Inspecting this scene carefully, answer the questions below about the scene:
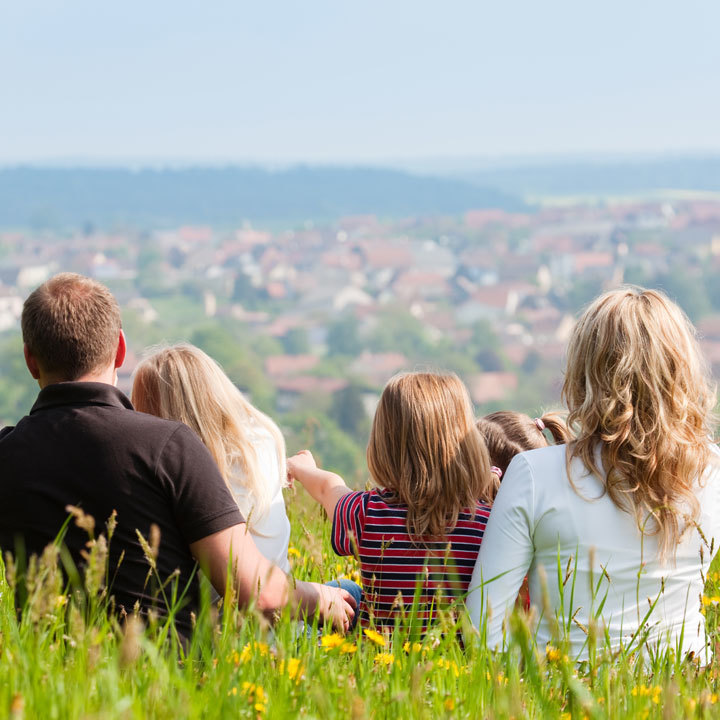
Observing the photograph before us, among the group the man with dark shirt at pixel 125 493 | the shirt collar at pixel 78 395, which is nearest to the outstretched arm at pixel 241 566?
the man with dark shirt at pixel 125 493

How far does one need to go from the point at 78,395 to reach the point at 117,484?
0.76 ft

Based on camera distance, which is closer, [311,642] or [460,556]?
[311,642]

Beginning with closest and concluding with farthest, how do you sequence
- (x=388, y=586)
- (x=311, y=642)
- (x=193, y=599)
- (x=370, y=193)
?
(x=311, y=642) < (x=193, y=599) < (x=388, y=586) < (x=370, y=193)

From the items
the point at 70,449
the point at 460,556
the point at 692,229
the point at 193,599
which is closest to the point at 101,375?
the point at 70,449

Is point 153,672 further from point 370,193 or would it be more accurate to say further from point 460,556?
point 370,193

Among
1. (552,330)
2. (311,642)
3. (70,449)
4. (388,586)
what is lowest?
(552,330)

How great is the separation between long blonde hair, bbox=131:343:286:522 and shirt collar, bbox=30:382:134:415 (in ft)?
1.83

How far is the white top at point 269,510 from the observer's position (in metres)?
2.69

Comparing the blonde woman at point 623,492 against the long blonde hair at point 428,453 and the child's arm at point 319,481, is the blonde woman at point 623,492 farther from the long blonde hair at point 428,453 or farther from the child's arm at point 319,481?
the child's arm at point 319,481

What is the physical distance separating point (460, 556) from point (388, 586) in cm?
21

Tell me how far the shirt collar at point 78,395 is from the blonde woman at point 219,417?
0.57 m

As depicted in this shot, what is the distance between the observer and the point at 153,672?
1406 mm

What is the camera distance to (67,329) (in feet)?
7.04

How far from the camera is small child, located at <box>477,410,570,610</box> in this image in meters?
3.18
